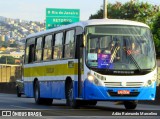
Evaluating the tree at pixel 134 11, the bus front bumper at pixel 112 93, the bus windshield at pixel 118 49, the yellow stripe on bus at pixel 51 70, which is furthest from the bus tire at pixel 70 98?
the tree at pixel 134 11

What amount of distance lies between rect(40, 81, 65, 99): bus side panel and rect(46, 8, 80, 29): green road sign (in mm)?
21811

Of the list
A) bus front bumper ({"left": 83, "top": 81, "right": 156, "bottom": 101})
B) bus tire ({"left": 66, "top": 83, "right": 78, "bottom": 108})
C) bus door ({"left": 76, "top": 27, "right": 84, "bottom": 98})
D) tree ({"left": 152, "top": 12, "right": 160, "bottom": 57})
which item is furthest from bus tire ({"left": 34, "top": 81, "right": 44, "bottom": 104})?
tree ({"left": 152, "top": 12, "right": 160, "bottom": 57})

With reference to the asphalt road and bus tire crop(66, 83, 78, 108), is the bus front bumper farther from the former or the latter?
bus tire crop(66, 83, 78, 108)

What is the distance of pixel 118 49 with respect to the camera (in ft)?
75.7

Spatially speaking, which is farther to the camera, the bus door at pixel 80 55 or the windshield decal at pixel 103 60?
the bus door at pixel 80 55

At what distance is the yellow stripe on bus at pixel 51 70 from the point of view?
24450 mm

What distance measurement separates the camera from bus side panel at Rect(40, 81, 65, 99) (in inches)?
1019

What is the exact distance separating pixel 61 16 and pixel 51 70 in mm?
23552

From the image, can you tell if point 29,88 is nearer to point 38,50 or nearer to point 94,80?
point 38,50

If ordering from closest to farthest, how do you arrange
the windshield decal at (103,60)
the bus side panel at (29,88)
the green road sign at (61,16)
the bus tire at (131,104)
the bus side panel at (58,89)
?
the windshield decal at (103,60) → the bus tire at (131,104) → the bus side panel at (58,89) → the bus side panel at (29,88) → the green road sign at (61,16)

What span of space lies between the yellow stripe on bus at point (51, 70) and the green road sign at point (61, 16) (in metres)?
18.5

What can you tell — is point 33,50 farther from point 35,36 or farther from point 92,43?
point 92,43

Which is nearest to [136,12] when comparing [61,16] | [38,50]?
[61,16]

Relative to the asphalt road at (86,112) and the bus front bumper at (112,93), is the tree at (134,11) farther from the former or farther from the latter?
the bus front bumper at (112,93)
